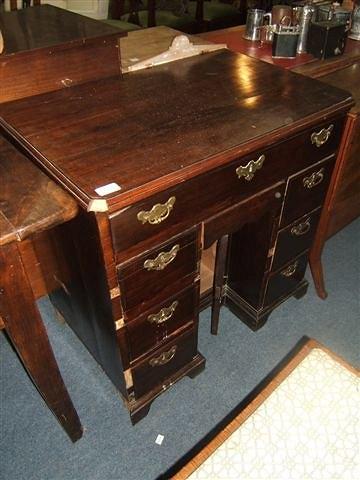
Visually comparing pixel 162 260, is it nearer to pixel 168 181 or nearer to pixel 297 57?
pixel 168 181

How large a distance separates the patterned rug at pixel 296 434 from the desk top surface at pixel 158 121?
55 cm

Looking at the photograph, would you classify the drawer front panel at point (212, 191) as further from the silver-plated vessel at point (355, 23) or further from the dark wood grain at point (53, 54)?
the silver-plated vessel at point (355, 23)

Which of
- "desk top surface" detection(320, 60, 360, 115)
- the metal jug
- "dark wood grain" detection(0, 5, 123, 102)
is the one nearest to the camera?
"dark wood grain" detection(0, 5, 123, 102)

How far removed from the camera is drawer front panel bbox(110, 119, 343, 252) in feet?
2.78

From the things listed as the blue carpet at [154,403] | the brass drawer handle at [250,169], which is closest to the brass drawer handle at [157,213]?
the brass drawer handle at [250,169]

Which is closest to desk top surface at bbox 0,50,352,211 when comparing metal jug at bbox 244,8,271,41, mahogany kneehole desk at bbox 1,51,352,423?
mahogany kneehole desk at bbox 1,51,352,423

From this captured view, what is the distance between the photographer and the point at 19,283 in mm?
807

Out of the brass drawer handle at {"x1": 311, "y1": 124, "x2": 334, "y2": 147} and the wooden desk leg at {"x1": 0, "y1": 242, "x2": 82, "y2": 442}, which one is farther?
the brass drawer handle at {"x1": 311, "y1": 124, "x2": 334, "y2": 147}

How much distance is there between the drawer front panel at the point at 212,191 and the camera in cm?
85

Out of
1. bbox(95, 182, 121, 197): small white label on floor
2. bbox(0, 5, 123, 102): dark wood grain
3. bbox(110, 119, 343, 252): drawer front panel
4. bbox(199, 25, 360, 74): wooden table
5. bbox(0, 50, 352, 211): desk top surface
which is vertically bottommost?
bbox(110, 119, 343, 252): drawer front panel

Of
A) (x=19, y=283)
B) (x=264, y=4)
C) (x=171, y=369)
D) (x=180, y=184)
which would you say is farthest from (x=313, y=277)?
(x=264, y=4)

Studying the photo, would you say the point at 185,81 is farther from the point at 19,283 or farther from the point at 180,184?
the point at 19,283

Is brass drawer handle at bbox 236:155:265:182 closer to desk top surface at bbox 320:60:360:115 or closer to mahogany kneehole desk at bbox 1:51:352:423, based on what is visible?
mahogany kneehole desk at bbox 1:51:352:423

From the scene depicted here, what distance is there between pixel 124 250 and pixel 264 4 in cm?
426
